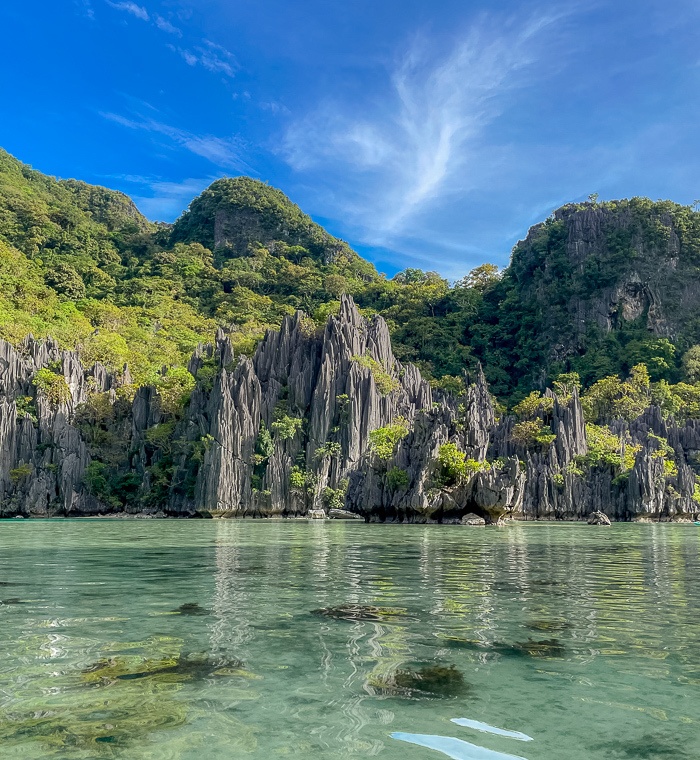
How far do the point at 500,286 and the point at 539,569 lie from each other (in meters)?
101

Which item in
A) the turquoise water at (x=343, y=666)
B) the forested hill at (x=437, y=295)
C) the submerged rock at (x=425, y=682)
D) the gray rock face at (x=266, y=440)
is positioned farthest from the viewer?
the forested hill at (x=437, y=295)

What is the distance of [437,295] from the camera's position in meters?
108

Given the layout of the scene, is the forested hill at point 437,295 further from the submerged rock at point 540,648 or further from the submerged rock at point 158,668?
the submerged rock at point 158,668

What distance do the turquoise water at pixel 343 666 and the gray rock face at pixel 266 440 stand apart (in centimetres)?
3816

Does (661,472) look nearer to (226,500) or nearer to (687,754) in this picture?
(226,500)

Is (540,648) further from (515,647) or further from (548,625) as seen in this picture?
(548,625)

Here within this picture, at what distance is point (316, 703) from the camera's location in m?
5.17

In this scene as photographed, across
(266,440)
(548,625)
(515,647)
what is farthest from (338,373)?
(515,647)

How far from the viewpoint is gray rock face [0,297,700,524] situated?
187ft

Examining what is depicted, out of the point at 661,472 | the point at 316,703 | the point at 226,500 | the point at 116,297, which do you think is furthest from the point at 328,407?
the point at 316,703

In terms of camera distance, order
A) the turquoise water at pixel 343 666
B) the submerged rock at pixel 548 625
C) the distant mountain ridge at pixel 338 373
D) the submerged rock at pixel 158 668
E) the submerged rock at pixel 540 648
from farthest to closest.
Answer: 1. the distant mountain ridge at pixel 338 373
2. the submerged rock at pixel 548 625
3. the submerged rock at pixel 540 648
4. the submerged rock at pixel 158 668
5. the turquoise water at pixel 343 666

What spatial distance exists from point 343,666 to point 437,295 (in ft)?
340

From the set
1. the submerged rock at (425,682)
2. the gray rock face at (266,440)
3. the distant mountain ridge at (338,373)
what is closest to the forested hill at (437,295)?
the distant mountain ridge at (338,373)

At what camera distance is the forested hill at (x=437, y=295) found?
3418 inches
